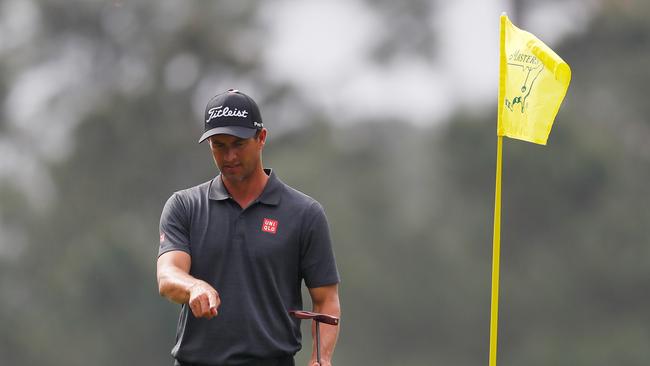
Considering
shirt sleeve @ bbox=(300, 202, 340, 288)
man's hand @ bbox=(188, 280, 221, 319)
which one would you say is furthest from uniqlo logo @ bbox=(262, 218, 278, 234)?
man's hand @ bbox=(188, 280, 221, 319)

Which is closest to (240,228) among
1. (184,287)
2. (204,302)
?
(184,287)

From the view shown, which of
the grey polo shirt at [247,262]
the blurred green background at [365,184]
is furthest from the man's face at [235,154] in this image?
the blurred green background at [365,184]

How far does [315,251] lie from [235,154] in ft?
1.82

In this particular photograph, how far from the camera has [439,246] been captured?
27141 mm

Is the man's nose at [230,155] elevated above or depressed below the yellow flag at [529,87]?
below

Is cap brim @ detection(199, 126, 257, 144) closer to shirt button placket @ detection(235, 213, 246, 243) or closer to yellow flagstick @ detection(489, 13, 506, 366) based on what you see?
shirt button placket @ detection(235, 213, 246, 243)

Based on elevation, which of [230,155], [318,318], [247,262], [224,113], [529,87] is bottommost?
[318,318]

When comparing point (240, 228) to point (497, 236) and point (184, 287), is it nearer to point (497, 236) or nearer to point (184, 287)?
point (184, 287)

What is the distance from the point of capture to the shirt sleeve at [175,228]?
6155mm

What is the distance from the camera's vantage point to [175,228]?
20.4ft

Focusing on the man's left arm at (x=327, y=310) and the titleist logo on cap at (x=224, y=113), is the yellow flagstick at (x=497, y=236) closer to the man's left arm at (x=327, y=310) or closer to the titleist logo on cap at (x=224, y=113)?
the man's left arm at (x=327, y=310)

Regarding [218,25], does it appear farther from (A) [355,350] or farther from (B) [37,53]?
(A) [355,350]

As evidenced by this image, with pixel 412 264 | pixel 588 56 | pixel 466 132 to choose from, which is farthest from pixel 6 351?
pixel 588 56

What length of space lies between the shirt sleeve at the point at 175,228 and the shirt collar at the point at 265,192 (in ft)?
0.47
